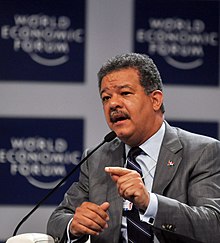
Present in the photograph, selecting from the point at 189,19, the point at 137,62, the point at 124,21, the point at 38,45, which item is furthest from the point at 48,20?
the point at 137,62

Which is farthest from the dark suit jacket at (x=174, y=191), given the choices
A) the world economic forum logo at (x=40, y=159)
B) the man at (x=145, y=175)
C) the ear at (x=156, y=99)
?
the world economic forum logo at (x=40, y=159)

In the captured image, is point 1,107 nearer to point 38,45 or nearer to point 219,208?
point 38,45

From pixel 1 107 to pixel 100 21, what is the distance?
675mm

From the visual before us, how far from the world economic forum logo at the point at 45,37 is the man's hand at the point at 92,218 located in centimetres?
129

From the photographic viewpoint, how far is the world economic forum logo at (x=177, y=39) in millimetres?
3238

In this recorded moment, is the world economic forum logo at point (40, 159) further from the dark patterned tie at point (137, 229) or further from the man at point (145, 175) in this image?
the dark patterned tie at point (137, 229)

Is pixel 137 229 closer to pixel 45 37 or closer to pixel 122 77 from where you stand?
pixel 122 77

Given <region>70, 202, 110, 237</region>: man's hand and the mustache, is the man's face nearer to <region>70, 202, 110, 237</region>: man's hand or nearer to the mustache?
the mustache

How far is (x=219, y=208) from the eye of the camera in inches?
84.7

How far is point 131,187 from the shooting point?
195 cm

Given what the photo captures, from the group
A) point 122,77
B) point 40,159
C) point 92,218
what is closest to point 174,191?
point 92,218

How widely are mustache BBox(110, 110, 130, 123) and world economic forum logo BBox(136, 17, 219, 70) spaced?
39.9 inches

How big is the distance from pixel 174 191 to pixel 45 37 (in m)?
1.33

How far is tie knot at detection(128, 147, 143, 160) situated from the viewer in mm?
2410
